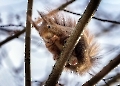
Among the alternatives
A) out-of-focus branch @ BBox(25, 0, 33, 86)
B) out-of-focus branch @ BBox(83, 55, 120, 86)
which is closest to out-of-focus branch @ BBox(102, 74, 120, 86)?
out-of-focus branch @ BBox(83, 55, 120, 86)

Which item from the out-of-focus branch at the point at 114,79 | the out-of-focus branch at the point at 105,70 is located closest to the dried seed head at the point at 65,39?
the out-of-focus branch at the point at 114,79

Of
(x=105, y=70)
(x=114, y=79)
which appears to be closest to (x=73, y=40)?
(x=105, y=70)

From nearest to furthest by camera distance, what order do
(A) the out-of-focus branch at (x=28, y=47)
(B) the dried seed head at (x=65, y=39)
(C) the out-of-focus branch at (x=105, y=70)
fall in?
(C) the out-of-focus branch at (x=105, y=70)
(A) the out-of-focus branch at (x=28, y=47)
(B) the dried seed head at (x=65, y=39)

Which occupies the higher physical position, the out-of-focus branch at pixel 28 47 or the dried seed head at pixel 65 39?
the dried seed head at pixel 65 39

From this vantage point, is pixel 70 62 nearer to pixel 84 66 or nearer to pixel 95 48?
pixel 84 66

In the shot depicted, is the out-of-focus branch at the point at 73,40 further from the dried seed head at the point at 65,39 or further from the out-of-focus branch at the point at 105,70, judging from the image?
the dried seed head at the point at 65,39

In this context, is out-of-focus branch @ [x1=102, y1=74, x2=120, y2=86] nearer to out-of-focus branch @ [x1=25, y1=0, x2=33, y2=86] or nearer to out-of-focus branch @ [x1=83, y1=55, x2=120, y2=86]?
out-of-focus branch @ [x1=83, y1=55, x2=120, y2=86]

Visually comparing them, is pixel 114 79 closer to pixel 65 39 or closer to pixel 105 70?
pixel 105 70

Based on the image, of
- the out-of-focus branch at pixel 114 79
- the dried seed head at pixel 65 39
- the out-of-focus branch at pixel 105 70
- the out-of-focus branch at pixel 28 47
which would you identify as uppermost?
the dried seed head at pixel 65 39

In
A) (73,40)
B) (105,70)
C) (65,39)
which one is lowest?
(105,70)
